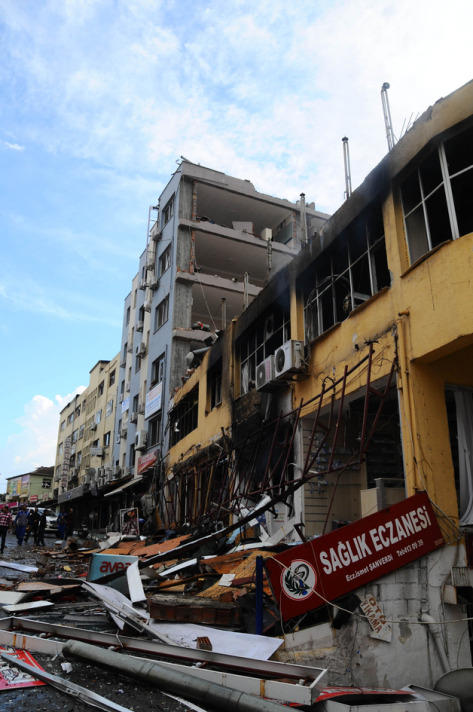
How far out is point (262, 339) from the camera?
1434 cm

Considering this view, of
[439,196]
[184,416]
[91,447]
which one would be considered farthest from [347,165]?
[91,447]

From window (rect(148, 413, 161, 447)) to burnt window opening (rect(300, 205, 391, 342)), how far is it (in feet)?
55.2

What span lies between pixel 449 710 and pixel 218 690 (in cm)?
242

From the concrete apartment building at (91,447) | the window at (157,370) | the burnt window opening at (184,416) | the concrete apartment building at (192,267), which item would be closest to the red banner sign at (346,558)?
the burnt window opening at (184,416)

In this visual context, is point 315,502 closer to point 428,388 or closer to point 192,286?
point 428,388

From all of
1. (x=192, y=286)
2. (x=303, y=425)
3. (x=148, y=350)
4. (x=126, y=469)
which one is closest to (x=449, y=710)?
(x=303, y=425)

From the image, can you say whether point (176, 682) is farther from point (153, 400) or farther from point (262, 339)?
point (153, 400)

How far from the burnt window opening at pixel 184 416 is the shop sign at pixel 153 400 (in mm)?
2489

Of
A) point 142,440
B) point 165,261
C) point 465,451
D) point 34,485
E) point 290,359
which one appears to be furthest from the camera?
point 34,485

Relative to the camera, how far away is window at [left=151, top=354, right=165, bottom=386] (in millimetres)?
27733

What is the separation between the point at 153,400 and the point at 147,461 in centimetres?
321

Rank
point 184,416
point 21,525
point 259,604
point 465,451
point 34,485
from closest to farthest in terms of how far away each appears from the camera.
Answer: point 259,604, point 465,451, point 184,416, point 21,525, point 34,485

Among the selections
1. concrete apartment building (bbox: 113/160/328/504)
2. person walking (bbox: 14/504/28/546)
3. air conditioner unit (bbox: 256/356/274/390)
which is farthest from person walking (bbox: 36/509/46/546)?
air conditioner unit (bbox: 256/356/274/390)

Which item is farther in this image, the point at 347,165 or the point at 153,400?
the point at 153,400
